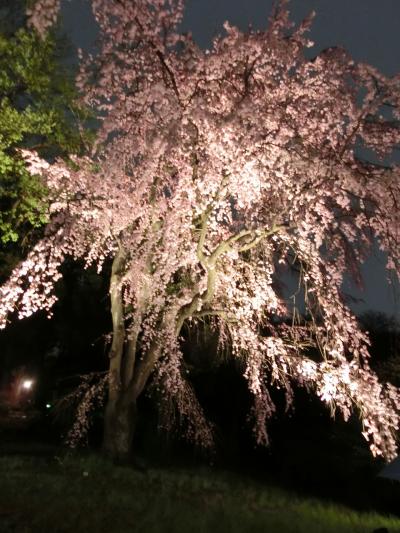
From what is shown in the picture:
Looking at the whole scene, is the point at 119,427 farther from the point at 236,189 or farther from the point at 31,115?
the point at 31,115

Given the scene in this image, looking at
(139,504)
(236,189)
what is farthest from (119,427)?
(236,189)

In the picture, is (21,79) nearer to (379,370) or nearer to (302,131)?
(302,131)

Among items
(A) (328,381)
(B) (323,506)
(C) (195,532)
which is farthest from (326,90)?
(B) (323,506)

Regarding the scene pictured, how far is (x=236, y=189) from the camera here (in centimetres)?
927

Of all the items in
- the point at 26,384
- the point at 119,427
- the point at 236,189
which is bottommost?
the point at 119,427

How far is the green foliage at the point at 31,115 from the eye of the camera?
1211 centimetres

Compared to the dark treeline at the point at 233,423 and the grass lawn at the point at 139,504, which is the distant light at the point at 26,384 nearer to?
the dark treeline at the point at 233,423

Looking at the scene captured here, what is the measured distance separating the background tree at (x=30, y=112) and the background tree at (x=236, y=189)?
216 centimetres

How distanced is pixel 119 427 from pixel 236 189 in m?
5.25

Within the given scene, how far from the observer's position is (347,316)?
9125 mm

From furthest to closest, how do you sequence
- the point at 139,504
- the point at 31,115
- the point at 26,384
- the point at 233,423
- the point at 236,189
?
1. the point at 26,384
2. the point at 233,423
3. the point at 31,115
4. the point at 236,189
5. the point at 139,504

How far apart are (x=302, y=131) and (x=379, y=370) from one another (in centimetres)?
858

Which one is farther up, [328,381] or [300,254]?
[300,254]

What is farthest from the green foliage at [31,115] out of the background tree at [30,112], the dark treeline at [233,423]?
the dark treeline at [233,423]
